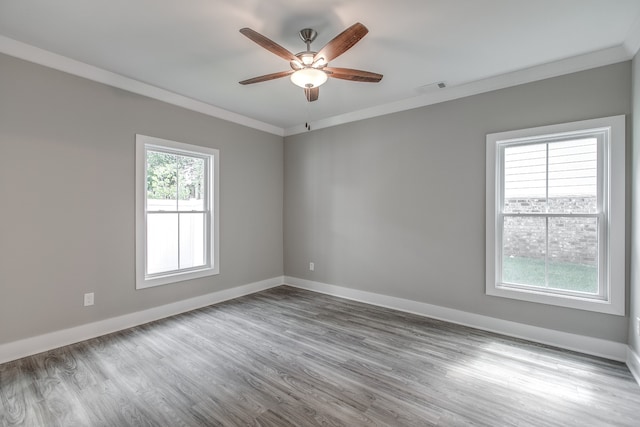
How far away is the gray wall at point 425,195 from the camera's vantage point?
112 inches

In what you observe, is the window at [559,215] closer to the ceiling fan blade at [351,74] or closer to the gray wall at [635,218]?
the gray wall at [635,218]

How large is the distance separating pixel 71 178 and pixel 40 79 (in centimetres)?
93

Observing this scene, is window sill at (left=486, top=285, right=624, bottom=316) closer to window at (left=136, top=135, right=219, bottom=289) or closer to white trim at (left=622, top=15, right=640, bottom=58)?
white trim at (left=622, top=15, right=640, bottom=58)

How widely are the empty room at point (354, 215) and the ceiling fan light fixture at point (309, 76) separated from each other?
0.14 ft

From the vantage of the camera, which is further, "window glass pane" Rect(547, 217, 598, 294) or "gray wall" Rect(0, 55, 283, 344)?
"window glass pane" Rect(547, 217, 598, 294)

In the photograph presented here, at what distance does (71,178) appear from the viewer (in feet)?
9.59

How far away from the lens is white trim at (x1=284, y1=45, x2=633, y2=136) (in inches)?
105

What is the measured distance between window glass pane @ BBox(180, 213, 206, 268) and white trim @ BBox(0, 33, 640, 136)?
1483 mm

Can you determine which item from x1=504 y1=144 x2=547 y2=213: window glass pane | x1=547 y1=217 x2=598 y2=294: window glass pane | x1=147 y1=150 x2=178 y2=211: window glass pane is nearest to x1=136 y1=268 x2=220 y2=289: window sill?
x1=147 y1=150 x2=178 y2=211: window glass pane

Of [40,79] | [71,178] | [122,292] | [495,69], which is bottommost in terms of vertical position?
[122,292]

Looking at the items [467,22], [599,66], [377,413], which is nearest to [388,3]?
[467,22]

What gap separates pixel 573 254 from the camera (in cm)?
286

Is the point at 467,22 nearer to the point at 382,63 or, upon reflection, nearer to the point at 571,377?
the point at 382,63

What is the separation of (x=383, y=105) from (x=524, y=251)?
2479mm
